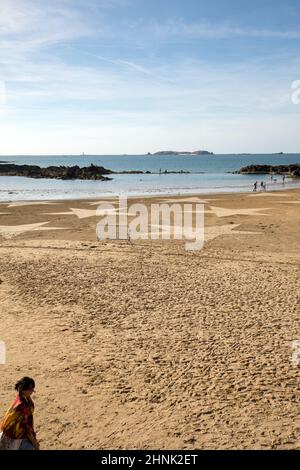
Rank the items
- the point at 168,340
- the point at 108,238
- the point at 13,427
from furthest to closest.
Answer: the point at 108,238, the point at 168,340, the point at 13,427

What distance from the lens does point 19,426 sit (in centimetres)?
527

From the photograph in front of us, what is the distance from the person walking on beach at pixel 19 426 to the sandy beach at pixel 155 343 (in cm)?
112

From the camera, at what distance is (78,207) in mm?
34562

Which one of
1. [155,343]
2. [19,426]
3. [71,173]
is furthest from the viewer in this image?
[71,173]

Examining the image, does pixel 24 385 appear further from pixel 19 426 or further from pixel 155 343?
pixel 155 343

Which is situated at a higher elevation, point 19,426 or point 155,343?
point 19,426

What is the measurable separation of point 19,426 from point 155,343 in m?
4.60

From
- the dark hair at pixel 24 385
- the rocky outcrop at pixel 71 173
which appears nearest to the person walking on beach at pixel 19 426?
the dark hair at pixel 24 385

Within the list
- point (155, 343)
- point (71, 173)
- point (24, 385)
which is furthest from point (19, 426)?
point (71, 173)

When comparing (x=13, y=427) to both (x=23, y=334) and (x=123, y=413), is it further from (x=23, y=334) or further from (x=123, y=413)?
(x=23, y=334)
